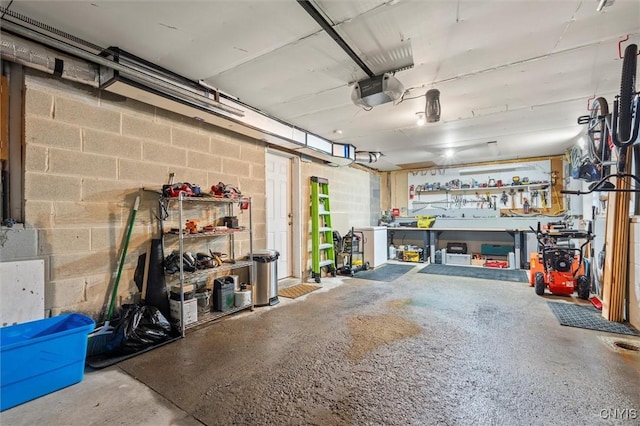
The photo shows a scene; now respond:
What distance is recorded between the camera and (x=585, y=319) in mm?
3131

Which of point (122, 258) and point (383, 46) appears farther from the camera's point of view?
point (122, 258)

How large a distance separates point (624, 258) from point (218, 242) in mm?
4477

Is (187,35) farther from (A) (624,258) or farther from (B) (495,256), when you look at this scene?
(B) (495,256)

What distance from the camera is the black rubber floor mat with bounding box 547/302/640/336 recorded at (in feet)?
9.34

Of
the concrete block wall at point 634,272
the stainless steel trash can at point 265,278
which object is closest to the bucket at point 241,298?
the stainless steel trash can at point 265,278

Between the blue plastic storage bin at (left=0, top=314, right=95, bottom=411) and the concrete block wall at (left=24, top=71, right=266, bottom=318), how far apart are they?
10.2 inches

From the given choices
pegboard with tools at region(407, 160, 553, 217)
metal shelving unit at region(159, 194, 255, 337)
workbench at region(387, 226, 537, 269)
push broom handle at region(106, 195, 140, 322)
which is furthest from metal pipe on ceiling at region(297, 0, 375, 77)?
pegboard with tools at region(407, 160, 553, 217)

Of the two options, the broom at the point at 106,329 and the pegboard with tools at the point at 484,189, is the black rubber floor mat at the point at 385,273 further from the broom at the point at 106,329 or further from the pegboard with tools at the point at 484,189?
the broom at the point at 106,329

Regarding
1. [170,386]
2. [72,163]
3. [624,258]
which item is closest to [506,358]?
[624,258]

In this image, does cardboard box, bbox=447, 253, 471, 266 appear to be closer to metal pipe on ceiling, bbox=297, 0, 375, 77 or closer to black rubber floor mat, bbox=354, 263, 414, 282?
black rubber floor mat, bbox=354, 263, 414, 282

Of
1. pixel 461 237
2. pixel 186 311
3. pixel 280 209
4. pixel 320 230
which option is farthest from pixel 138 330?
pixel 461 237

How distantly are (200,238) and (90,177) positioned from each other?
4.12 ft

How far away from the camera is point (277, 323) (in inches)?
125

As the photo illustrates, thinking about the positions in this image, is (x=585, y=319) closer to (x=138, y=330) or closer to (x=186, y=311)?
(x=186, y=311)
